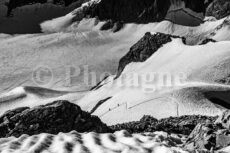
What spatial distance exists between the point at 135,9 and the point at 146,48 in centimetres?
10738

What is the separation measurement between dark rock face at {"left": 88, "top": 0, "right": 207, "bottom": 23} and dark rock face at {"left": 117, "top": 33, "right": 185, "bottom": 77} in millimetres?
96806

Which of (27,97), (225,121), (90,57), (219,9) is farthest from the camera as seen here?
(219,9)

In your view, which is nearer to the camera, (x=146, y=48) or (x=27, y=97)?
(x=146, y=48)

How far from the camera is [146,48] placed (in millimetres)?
70875

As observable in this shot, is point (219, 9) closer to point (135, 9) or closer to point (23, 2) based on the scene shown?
point (135, 9)

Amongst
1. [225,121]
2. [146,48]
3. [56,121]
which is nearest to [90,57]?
[146,48]

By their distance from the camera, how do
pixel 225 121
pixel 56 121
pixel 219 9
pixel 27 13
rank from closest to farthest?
pixel 225 121
pixel 56 121
pixel 219 9
pixel 27 13

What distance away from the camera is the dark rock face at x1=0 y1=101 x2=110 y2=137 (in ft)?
72.9

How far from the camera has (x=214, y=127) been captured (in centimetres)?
1487

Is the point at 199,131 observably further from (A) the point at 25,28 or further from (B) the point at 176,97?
(A) the point at 25,28

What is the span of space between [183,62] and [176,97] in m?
13.9

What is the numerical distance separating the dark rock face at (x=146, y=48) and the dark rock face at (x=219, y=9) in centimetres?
8828

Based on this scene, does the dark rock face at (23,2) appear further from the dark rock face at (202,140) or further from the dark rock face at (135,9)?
the dark rock face at (202,140)

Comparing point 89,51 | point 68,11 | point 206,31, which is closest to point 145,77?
point 89,51
